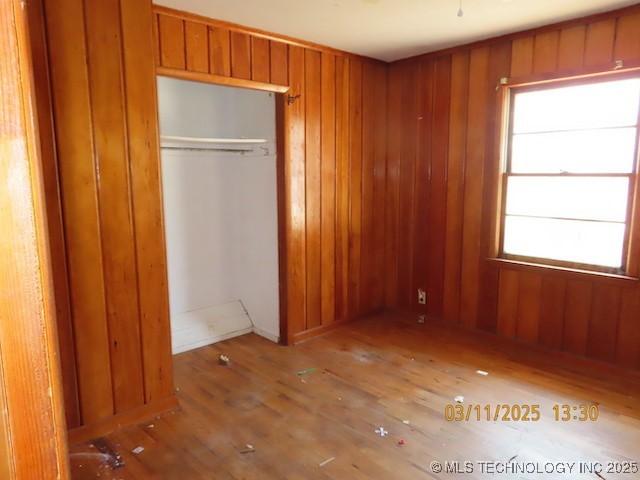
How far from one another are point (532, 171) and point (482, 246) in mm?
701

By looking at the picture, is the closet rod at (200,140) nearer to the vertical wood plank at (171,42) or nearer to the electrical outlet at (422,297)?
the vertical wood plank at (171,42)

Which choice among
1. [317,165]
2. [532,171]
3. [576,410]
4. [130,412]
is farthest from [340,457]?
[532,171]

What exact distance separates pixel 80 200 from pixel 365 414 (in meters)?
1.94

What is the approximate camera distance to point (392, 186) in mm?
4289

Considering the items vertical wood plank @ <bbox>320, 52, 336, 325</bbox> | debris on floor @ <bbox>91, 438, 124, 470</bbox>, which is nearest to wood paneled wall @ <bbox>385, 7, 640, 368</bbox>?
vertical wood plank @ <bbox>320, 52, 336, 325</bbox>

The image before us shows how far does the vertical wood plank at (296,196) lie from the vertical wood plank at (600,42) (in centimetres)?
199

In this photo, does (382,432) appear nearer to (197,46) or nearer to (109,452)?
(109,452)

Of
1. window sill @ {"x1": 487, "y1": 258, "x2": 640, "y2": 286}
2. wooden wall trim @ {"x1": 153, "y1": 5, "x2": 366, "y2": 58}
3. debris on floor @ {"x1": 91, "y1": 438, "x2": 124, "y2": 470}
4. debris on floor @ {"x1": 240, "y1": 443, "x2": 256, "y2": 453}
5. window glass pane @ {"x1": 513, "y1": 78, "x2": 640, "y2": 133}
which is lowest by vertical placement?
debris on floor @ {"x1": 91, "y1": 438, "x2": 124, "y2": 470}

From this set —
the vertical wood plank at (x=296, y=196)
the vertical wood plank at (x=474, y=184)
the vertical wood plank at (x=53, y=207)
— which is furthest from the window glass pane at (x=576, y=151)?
the vertical wood plank at (x=53, y=207)

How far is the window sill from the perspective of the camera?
2.97m

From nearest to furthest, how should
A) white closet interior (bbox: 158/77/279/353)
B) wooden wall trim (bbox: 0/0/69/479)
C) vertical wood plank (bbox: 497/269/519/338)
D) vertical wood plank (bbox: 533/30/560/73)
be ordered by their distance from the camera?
wooden wall trim (bbox: 0/0/69/479) < vertical wood plank (bbox: 533/30/560/73) < vertical wood plank (bbox: 497/269/519/338) < white closet interior (bbox: 158/77/279/353)

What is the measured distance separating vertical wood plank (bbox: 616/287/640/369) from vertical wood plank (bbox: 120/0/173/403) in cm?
297

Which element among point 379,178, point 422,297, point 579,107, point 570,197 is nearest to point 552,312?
point 570,197

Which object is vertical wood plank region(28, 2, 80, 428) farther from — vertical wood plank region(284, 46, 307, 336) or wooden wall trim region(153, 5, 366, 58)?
vertical wood plank region(284, 46, 307, 336)
